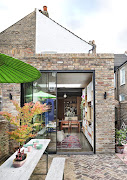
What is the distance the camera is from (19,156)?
8.34 ft

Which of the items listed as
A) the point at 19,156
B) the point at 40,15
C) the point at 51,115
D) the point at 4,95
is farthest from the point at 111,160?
the point at 40,15

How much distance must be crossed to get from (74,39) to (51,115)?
22.8 feet

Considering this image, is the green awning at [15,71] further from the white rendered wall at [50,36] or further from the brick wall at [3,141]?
the white rendered wall at [50,36]

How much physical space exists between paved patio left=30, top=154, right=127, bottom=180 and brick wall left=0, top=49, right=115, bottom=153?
0.53 m

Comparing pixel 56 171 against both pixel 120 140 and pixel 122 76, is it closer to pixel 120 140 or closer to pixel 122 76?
pixel 120 140

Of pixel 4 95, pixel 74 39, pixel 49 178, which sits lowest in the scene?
pixel 49 178

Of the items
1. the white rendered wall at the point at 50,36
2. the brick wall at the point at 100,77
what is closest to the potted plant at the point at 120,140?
the brick wall at the point at 100,77

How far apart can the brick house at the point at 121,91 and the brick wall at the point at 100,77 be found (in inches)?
198

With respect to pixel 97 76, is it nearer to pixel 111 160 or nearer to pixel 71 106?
pixel 111 160

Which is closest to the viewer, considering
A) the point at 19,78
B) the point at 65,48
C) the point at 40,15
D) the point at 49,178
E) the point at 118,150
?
the point at 19,78

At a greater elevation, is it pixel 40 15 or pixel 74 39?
pixel 40 15

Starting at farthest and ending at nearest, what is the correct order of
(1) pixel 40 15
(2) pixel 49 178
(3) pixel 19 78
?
1. (1) pixel 40 15
2. (2) pixel 49 178
3. (3) pixel 19 78

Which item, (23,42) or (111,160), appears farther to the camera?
(23,42)

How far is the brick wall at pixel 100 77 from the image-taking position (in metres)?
5.10
